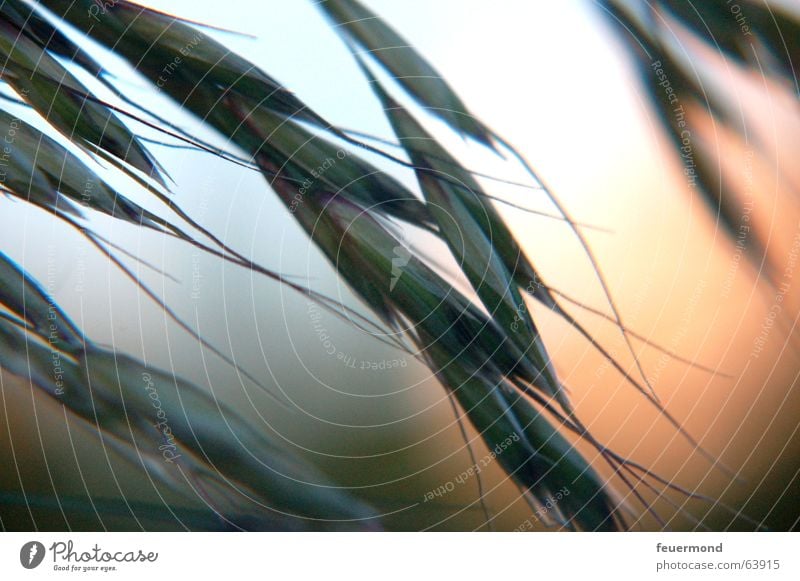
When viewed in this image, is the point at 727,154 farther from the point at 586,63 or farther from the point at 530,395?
the point at 530,395

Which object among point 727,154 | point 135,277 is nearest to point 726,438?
point 727,154

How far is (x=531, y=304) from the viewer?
100 centimetres

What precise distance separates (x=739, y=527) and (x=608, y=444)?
226mm

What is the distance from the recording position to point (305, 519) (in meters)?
0.98

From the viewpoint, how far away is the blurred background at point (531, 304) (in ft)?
3.15

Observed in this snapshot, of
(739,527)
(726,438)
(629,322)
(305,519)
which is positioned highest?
(629,322)

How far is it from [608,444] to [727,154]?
1.45 feet
